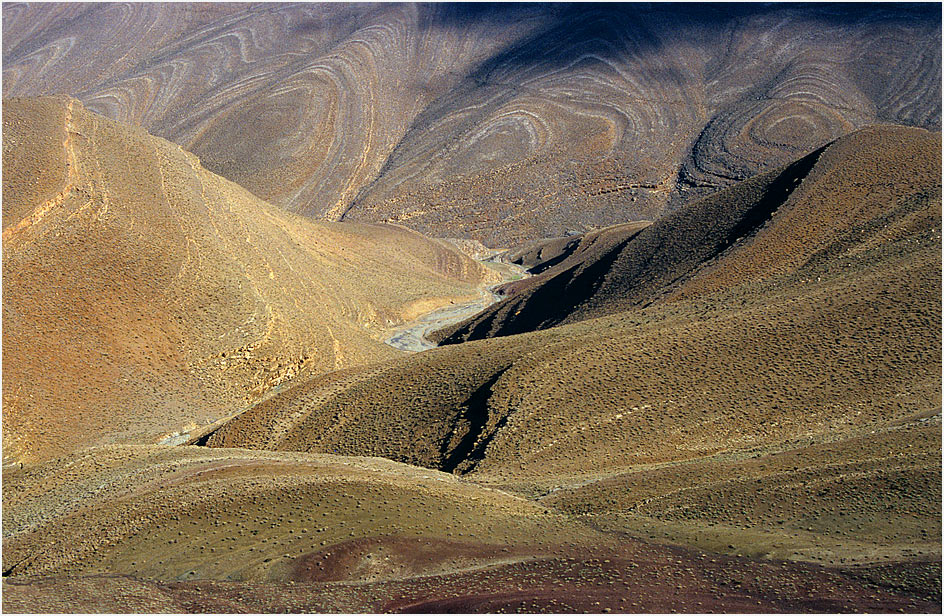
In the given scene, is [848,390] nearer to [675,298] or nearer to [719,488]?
[719,488]

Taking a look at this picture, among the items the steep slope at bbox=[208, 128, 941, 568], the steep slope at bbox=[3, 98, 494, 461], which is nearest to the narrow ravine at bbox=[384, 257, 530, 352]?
the steep slope at bbox=[3, 98, 494, 461]

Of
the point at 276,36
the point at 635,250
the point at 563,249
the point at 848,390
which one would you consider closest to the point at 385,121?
the point at 276,36

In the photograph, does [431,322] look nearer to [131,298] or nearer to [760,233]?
[131,298]

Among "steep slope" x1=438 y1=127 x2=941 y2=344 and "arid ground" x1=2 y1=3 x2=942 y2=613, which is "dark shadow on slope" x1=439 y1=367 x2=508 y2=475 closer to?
"arid ground" x1=2 y1=3 x2=942 y2=613

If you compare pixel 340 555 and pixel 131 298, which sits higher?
pixel 131 298

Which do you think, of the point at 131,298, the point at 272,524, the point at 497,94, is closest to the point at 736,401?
the point at 272,524

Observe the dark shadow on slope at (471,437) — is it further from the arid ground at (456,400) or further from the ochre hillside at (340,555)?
A: the ochre hillside at (340,555)

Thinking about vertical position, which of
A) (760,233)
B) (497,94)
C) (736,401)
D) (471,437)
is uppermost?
(497,94)

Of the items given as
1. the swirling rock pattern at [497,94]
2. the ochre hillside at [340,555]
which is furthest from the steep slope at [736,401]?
the swirling rock pattern at [497,94]
